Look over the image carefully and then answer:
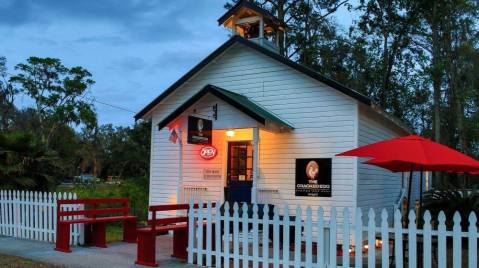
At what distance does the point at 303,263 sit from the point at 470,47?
1185 inches

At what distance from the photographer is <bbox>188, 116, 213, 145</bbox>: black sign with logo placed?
1184 cm

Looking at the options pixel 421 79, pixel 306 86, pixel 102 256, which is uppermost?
pixel 421 79

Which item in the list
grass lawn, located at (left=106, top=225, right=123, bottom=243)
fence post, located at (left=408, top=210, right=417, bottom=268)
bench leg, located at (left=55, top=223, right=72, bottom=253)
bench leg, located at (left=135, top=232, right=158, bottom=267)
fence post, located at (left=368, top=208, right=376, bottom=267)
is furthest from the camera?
grass lawn, located at (left=106, top=225, right=123, bottom=243)

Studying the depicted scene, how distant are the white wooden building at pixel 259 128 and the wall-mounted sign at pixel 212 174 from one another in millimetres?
27

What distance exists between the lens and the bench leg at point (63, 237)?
393 inches

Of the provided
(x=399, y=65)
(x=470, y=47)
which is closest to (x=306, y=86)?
(x=399, y=65)

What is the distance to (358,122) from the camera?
11383 millimetres

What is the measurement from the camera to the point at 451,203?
11.0 meters

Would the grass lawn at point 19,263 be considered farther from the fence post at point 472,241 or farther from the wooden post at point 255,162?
the fence post at point 472,241

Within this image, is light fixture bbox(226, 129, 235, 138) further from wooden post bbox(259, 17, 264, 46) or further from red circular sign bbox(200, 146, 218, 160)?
wooden post bbox(259, 17, 264, 46)

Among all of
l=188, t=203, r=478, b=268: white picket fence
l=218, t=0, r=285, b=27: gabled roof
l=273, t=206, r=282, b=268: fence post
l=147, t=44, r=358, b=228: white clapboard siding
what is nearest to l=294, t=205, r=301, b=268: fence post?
l=188, t=203, r=478, b=268: white picket fence

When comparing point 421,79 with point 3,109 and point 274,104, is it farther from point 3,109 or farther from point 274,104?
point 3,109

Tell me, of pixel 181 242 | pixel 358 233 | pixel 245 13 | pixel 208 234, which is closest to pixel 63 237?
pixel 181 242

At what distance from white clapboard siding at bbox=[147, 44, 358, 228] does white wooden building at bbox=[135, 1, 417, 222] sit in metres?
0.02
